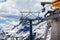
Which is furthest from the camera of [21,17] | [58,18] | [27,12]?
[21,17]

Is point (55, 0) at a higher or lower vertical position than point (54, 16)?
higher

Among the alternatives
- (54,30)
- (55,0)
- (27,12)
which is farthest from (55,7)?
(27,12)

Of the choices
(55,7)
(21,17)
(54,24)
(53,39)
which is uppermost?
(55,7)

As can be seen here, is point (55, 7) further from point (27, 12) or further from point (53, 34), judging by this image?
point (27, 12)

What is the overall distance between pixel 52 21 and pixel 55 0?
600 mm

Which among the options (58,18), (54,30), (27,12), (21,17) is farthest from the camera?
(21,17)

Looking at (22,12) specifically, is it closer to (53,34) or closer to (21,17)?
(21,17)

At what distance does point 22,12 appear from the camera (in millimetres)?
24719

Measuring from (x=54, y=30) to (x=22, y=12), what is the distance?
724 inches

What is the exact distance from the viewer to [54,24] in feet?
21.1

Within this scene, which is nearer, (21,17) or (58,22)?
(58,22)

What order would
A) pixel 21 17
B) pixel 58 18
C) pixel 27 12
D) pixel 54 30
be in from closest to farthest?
pixel 58 18 < pixel 54 30 < pixel 27 12 < pixel 21 17

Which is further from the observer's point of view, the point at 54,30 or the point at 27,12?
the point at 27,12

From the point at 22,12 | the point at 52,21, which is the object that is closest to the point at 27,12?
the point at 22,12
